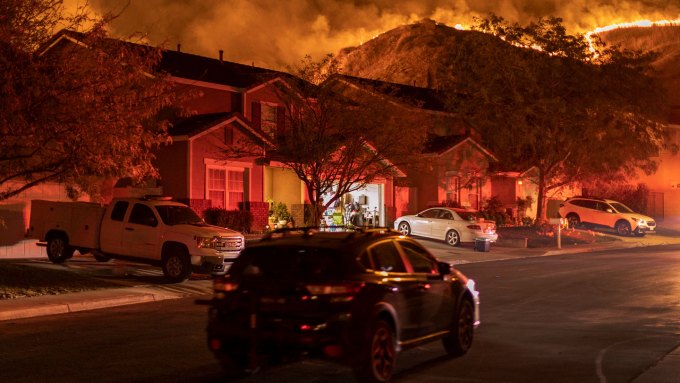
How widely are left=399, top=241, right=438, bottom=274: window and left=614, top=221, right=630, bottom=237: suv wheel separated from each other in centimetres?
3806

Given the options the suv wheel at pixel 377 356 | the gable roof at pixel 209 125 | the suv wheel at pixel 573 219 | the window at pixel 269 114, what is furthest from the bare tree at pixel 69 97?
the suv wheel at pixel 573 219

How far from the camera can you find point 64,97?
17219mm

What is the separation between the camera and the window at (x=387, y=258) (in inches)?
376

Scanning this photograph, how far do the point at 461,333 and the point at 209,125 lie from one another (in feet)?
73.1

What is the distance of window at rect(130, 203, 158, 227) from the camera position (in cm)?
2133

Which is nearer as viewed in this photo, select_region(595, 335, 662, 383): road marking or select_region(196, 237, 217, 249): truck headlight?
select_region(595, 335, 662, 383): road marking

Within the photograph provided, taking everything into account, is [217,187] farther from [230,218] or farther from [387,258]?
[387,258]

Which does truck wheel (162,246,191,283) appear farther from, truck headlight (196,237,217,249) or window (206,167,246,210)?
window (206,167,246,210)

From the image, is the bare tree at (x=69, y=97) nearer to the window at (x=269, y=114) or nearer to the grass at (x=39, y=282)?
the grass at (x=39, y=282)

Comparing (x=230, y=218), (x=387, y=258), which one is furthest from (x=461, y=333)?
(x=230, y=218)

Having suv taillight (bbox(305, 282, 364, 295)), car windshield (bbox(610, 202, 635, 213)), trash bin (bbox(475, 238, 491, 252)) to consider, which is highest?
car windshield (bbox(610, 202, 635, 213))

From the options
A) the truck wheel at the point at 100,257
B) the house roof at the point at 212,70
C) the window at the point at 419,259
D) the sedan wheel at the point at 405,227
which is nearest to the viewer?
the window at the point at 419,259

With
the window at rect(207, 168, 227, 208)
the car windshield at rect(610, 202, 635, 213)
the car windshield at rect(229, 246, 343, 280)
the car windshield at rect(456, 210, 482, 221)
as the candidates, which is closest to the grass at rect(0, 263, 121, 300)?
the car windshield at rect(229, 246, 343, 280)

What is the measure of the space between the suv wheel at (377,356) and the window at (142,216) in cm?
1299
